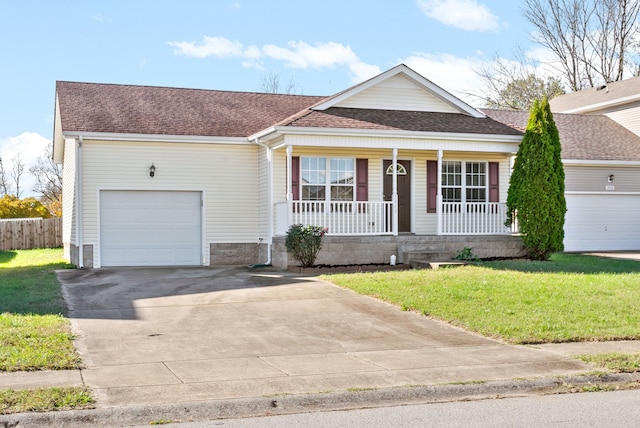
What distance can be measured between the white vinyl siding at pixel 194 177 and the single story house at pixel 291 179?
1.2 inches

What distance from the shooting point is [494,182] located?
23516mm

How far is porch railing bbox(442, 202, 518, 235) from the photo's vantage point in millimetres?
22156

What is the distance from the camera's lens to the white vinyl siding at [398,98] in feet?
73.7

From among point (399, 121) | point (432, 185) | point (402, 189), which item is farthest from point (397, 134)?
point (432, 185)

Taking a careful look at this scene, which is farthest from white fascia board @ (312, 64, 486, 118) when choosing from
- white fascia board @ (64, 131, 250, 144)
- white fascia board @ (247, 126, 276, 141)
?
white fascia board @ (64, 131, 250, 144)

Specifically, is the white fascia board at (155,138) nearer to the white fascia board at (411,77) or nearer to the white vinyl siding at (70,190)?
the white vinyl siding at (70,190)

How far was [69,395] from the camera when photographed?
7.67m

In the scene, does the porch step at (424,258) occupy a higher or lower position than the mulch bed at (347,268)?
higher

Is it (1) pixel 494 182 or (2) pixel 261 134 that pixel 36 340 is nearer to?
(2) pixel 261 134

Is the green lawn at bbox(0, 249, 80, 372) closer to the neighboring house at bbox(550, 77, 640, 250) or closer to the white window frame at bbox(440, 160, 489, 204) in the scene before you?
the white window frame at bbox(440, 160, 489, 204)

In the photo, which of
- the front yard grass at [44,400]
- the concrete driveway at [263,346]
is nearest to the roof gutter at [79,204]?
the concrete driveway at [263,346]

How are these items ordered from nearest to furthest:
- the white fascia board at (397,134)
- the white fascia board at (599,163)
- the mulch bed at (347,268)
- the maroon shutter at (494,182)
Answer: the mulch bed at (347,268)
the white fascia board at (397,134)
the maroon shutter at (494,182)
the white fascia board at (599,163)

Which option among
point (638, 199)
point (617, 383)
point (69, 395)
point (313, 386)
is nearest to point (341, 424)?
point (313, 386)

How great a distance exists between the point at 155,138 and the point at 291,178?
392 centimetres
